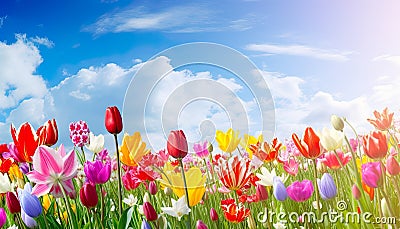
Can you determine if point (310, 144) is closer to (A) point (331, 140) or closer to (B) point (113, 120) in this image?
(A) point (331, 140)

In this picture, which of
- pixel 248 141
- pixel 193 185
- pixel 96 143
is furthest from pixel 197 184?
pixel 96 143

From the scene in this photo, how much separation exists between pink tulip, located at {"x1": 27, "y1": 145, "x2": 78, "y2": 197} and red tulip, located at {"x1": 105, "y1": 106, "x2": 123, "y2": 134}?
7.0 inches

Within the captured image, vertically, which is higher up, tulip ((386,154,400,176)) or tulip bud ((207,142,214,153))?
tulip bud ((207,142,214,153))

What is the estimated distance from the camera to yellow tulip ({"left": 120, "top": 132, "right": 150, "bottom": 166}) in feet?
8.21

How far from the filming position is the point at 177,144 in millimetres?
1729

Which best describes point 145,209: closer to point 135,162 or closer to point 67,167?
point 67,167

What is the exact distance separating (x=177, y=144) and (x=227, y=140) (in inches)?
45.4

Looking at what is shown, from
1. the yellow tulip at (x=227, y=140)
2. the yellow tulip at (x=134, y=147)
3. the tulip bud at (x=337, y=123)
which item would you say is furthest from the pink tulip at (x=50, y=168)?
the yellow tulip at (x=227, y=140)

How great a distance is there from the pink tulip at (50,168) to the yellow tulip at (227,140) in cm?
134

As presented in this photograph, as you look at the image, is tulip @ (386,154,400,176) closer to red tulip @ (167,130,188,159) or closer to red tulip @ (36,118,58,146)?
red tulip @ (167,130,188,159)

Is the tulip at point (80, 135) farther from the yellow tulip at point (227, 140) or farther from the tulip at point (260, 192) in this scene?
the tulip at point (260, 192)

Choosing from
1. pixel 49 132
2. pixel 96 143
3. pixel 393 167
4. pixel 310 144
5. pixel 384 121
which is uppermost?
pixel 96 143

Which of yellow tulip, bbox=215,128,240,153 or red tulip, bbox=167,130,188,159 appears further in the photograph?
yellow tulip, bbox=215,128,240,153

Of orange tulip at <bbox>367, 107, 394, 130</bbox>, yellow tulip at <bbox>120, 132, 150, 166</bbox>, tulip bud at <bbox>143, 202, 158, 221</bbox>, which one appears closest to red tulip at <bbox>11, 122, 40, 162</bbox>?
tulip bud at <bbox>143, 202, 158, 221</bbox>
